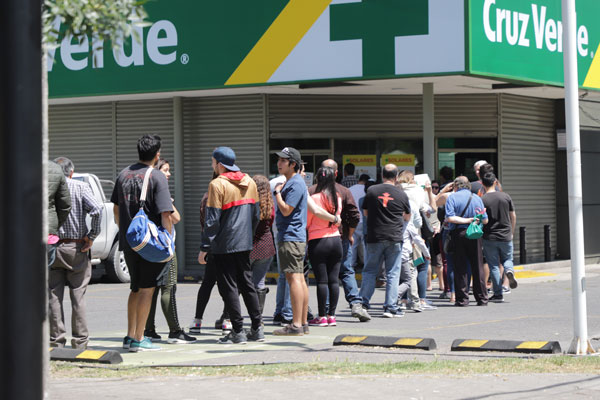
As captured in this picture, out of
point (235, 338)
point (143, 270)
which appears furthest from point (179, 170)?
point (143, 270)

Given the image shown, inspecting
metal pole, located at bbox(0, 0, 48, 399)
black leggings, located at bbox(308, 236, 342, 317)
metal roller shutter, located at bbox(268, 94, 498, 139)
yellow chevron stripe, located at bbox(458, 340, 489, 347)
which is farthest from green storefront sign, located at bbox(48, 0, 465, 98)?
metal pole, located at bbox(0, 0, 48, 399)

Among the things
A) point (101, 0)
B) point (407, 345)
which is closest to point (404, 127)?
point (407, 345)

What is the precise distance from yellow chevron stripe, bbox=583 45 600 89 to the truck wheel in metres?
9.54

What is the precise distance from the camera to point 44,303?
3910 millimetres

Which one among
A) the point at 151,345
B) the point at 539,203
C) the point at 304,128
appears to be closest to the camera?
the point at 151,345

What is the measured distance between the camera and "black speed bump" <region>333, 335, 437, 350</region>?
1000cm

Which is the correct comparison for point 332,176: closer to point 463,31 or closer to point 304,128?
point 463,31

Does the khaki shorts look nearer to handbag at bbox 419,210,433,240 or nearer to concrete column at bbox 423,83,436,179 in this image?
handbag at bbox 419,210,433,240

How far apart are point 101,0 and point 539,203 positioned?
18.6 meters

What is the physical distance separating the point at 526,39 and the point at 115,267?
8193 millimetres

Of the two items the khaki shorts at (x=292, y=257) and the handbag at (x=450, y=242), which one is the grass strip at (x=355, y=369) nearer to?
the khaki shorts at (x=292, y=257)

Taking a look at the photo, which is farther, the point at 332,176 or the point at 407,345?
the point at 332,176

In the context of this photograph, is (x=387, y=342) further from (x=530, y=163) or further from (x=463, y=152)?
(x=530, y=163)

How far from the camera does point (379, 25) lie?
58.0ft
